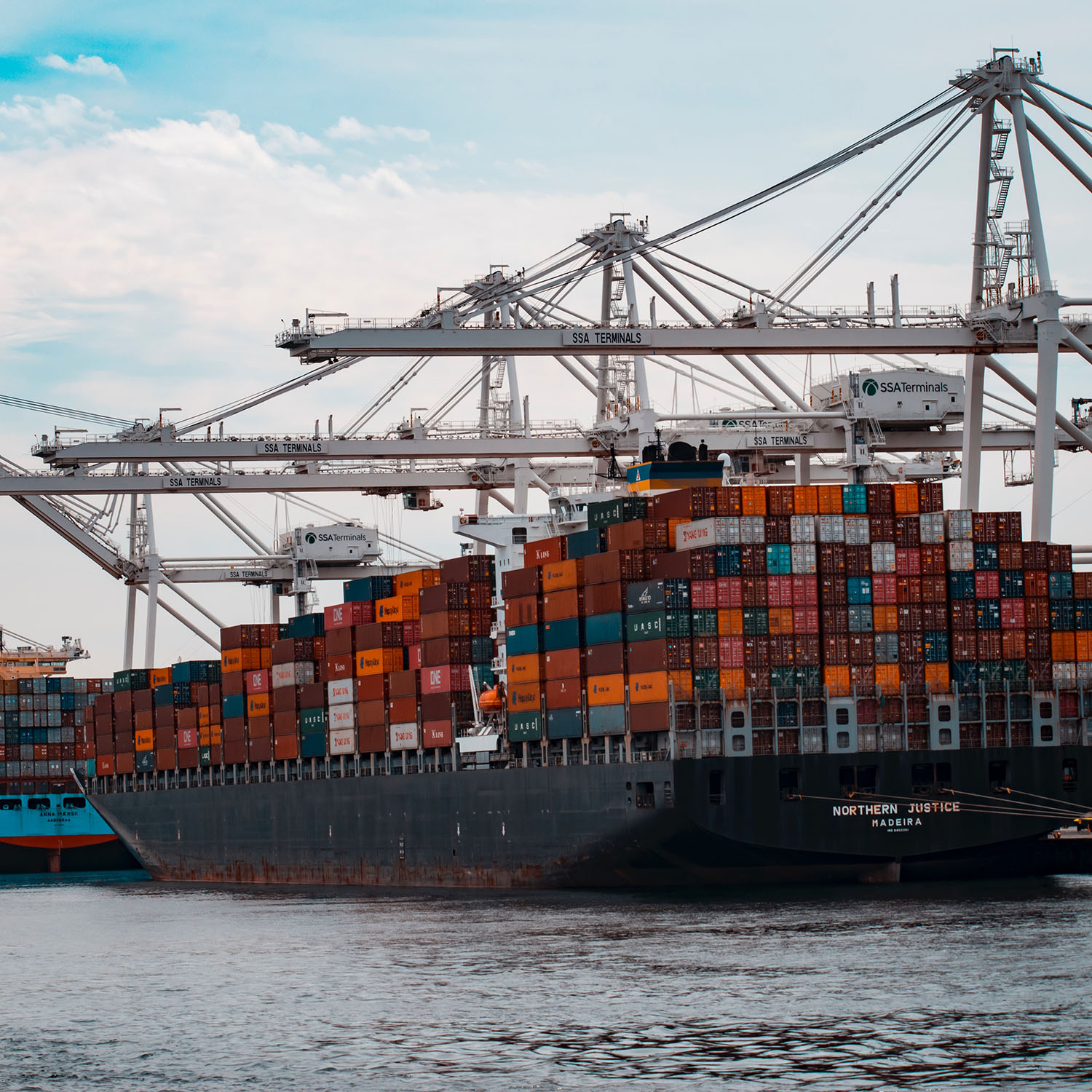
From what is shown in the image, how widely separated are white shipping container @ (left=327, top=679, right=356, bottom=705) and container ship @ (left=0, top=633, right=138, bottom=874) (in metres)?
26.9

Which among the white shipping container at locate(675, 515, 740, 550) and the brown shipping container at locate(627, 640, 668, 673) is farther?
the white shipping container at locate(675, 515, 740, 550)

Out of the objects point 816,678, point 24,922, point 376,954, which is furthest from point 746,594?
point 24,922

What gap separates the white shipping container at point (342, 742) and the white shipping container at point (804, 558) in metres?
17.6

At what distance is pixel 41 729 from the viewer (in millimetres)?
81250

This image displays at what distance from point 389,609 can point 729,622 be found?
15.3 m

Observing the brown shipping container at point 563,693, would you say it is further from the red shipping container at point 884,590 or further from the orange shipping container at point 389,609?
the orange shipping container at point 389,609

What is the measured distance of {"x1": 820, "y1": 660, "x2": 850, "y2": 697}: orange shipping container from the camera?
135 ft

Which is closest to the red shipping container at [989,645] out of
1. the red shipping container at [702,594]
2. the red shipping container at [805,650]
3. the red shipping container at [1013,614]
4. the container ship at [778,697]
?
the container ship at [778,697]

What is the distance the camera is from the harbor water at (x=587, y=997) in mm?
22484

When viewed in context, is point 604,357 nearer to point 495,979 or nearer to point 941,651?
point 941,651

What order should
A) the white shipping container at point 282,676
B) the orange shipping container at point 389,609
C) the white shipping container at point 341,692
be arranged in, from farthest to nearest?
the white shipping container at point 282,676, the white shipping container at point 341,692, the orange shipping container at point 389,609

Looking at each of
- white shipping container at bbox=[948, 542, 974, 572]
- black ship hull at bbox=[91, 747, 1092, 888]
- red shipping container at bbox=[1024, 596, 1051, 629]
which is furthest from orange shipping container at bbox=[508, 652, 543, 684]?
red shipping container at bbox=[1024, 596, 1051, 629]

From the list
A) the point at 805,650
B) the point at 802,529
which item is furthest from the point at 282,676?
the point at 802,529

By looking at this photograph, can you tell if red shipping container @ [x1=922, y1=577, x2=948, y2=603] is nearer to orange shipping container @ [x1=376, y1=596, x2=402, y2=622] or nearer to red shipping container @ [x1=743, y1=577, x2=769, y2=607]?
red shipping container @ [x1=743, y1=577, x2=769, y2=607]
